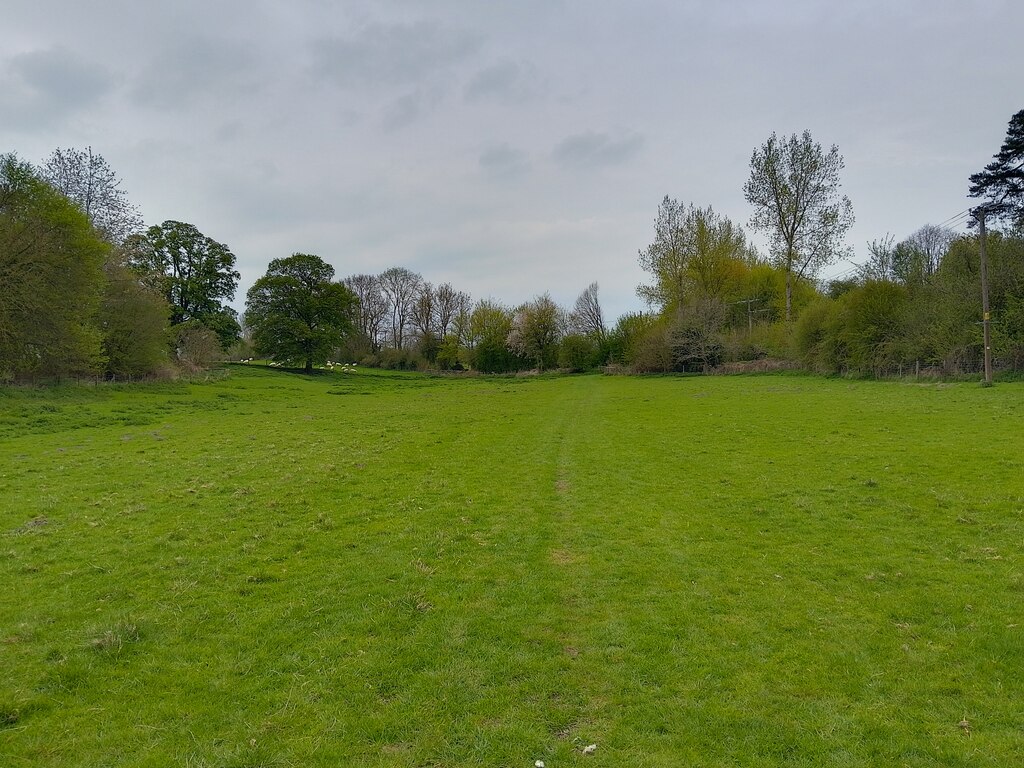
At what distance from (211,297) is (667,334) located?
48689 millimetres

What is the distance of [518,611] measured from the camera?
5.62m

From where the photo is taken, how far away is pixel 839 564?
6758mm

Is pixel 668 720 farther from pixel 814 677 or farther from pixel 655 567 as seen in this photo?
pixel 655 567

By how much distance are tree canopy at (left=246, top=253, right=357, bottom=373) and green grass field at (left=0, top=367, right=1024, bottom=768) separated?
4873 cm

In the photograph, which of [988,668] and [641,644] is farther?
[641,644]

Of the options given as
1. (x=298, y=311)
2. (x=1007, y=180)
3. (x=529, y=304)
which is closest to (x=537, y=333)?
(x=529, y=304)

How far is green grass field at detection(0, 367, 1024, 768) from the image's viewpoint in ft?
12.1

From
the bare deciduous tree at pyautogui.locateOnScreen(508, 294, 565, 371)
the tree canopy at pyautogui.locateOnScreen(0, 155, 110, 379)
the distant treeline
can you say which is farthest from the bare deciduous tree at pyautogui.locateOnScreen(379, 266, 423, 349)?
the tree canopy at pyautogui.locateOnScreen(0, 155, 110, 379)

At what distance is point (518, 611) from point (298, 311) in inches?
2480

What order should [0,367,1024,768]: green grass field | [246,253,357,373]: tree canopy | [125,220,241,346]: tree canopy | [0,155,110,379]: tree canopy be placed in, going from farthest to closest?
[246,253,357,373]: tree canopy → [125,220,241,346]: tree canopy → [0,155,110,379]: tree canopy → [0,367,1024,768]: green grass field

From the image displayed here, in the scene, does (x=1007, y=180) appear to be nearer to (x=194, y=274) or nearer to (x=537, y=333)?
(x=537, y=333)

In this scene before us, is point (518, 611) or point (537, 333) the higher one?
point (537, 333)

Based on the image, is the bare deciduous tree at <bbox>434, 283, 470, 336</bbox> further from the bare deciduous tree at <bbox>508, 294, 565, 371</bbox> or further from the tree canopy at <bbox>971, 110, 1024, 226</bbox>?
the tree canopy at <bbox>971, 110, 1024, 226</bbox>

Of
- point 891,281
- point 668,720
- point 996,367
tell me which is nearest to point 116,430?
point 668,720
